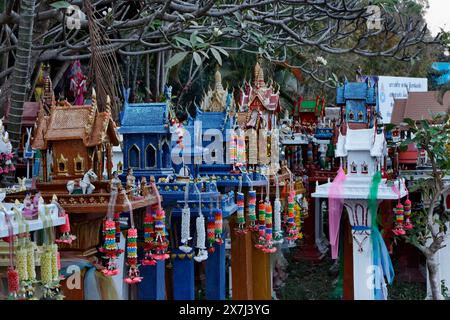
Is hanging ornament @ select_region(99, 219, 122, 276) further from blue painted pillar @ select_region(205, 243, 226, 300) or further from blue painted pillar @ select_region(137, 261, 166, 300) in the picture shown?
blue painted pillar @ select_region(205, 243, 226, 300)

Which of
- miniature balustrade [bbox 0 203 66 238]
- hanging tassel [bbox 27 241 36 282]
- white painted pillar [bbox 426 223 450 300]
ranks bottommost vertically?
white painted pillar [bbox 426 223 450 300]

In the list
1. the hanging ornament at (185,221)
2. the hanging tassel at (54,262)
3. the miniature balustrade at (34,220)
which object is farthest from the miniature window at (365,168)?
the hanging tassel at (54,262)

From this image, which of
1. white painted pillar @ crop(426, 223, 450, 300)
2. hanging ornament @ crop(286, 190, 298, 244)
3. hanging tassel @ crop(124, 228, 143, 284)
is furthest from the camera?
white painted pillar @ crop(426, 223, 450, 300)

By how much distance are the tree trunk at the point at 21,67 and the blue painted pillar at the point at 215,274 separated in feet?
13.1

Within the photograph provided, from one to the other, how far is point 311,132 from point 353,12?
354 inches

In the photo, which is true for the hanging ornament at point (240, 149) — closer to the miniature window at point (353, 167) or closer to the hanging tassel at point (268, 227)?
the hanging tassel at point (268, 227)

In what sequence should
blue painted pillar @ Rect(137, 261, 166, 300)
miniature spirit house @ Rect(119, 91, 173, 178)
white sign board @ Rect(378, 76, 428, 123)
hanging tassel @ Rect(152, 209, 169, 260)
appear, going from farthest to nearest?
white sign board @ Rect(378, 76, 428, 123)
miniature spirit house @ Rect(119, 91, 173, 178)
blue painted pillar @ Rect(137, 261, 166, 300)
hanging tassel @ Rect(152, 209, 169, 260)

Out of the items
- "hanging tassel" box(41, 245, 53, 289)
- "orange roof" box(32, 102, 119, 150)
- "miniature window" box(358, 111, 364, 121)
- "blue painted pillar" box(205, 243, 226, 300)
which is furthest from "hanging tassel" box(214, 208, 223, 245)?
"miniature window" box(358, 111, 364, 121)

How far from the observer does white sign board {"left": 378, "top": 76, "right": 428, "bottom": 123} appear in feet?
70.9

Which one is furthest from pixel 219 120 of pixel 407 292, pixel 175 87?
pixel 175 87

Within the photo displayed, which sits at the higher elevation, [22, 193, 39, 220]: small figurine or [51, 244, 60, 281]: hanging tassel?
[22, 193, 39, 220]: small figurine

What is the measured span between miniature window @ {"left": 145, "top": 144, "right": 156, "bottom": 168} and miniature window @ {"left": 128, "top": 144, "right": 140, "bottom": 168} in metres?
0.14

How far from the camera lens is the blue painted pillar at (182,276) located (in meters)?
11.6

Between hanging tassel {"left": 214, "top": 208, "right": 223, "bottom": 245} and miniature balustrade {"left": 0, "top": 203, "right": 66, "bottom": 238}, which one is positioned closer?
miniature balustrade {"left": 0, "top": 203, "right": 66, "bottom": 238}
